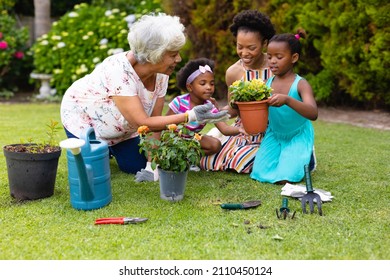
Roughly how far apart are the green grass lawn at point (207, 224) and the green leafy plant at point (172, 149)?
0.83ft

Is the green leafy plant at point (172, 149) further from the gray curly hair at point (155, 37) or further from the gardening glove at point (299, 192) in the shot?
the gardening glove at point (299, 192)

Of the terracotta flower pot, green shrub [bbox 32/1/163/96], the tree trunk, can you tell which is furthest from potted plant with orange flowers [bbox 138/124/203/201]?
the tree trunk

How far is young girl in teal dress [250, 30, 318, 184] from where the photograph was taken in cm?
382

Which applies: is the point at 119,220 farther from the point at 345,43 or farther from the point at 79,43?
the point at 79,43

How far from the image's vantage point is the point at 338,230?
9.45 feet

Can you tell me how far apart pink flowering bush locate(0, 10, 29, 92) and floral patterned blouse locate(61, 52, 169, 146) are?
601cm

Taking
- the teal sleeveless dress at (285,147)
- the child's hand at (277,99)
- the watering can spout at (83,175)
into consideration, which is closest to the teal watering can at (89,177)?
the watering can spout at (83,175)

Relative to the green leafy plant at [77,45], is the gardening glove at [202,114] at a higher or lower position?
higher

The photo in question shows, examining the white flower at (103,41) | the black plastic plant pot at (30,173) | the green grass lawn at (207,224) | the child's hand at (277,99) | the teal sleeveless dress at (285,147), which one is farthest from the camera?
the white flower at (103,41)

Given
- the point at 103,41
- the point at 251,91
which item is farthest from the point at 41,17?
the point at 251,91

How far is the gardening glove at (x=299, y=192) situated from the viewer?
3439 millimetres
